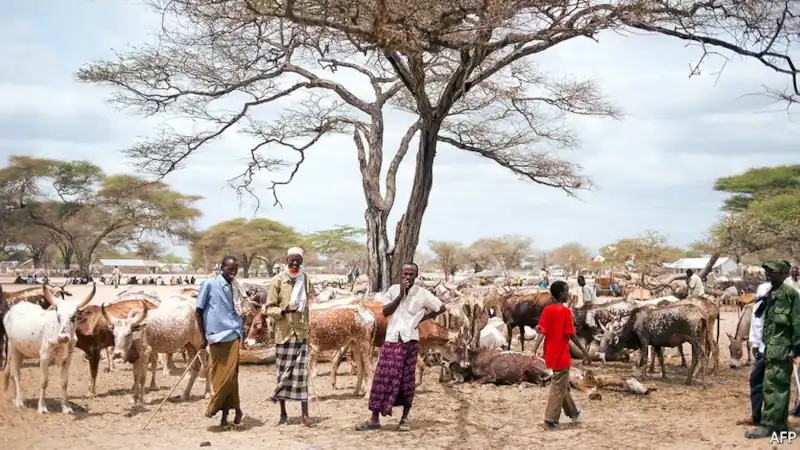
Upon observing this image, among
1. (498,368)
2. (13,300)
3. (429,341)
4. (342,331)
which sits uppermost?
(13,300)

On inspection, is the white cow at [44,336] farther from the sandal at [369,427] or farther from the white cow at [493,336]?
the white cow at [493,336]

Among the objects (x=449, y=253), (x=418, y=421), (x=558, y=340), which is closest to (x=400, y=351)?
(x=418, y=421)

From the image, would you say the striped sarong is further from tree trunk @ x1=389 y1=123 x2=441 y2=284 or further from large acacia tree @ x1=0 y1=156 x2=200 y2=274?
large acacia tree @ x1=0 y1=156 x2=200 y2=274

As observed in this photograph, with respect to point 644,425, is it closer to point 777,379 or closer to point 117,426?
point 777,379

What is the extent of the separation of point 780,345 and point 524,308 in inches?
291

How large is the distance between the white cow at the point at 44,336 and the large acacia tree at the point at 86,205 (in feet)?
119

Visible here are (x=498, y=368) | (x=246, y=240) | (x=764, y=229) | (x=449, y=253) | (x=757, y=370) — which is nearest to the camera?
(x=757, y=370)

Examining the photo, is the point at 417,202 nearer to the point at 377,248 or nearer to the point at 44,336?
the point at 377,248

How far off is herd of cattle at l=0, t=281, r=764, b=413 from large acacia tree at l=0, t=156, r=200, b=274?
34594 millimetres

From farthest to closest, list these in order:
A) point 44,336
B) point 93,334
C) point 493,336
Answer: point 493,336
point 93,334
point 44,336

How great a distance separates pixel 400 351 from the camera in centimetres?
792

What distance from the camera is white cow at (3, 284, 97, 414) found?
874 cm

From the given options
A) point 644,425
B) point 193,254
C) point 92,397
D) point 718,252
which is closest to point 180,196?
point 193,254

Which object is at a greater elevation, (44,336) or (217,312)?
(217,312)
